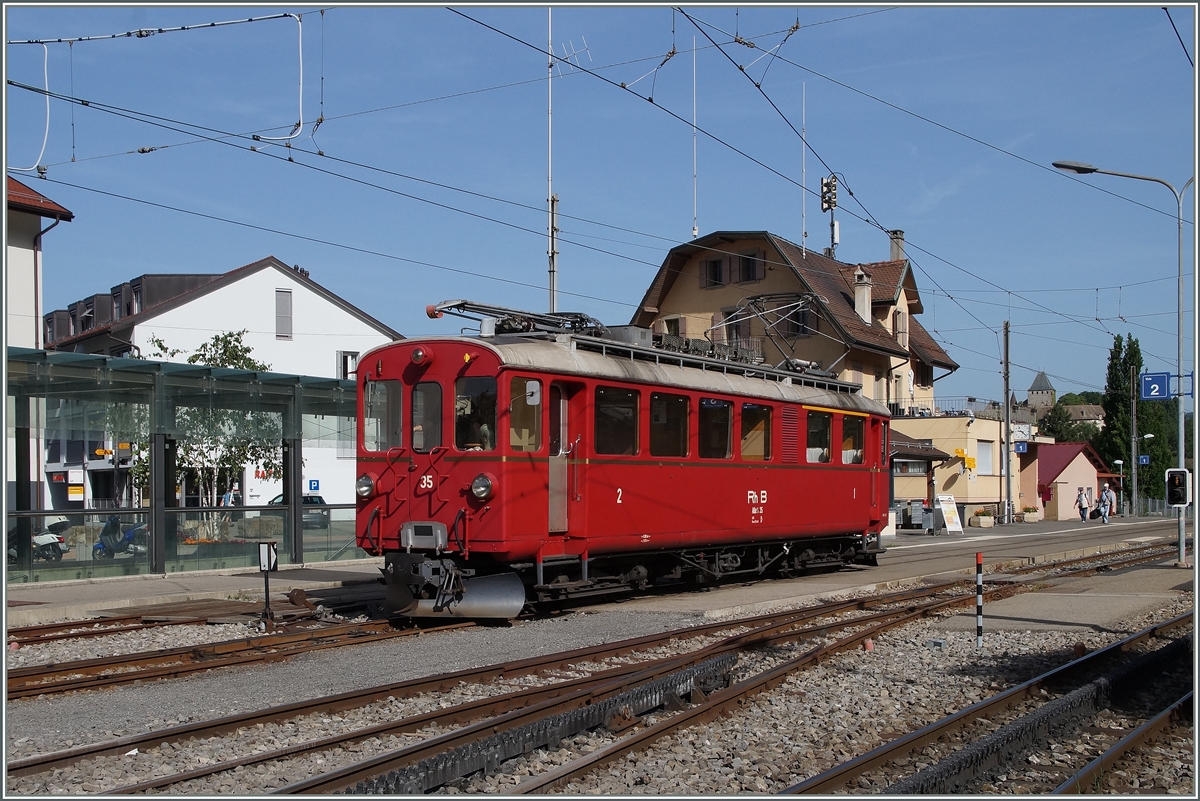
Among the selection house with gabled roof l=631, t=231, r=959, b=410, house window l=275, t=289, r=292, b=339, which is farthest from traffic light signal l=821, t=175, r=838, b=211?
house window l=275, t=289, r=292, b=339

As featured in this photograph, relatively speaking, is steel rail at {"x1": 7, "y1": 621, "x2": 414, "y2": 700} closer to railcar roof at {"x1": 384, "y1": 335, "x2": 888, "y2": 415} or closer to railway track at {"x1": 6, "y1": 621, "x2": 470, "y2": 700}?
railway track at {"x1": 6, "y1": 621, "x2": 470, "y2": 700}

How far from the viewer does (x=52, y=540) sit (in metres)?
17.4

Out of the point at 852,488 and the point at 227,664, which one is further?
the point at 852,488

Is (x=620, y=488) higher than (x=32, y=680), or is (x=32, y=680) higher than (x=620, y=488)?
(x=620, y=488)

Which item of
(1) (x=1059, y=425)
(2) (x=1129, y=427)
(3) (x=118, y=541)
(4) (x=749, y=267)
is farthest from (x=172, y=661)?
(1) (x=1059, y=425)

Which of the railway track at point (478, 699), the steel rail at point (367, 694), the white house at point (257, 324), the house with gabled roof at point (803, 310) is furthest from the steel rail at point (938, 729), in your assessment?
the white house at point (257, 324)

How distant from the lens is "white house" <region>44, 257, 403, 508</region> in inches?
1553

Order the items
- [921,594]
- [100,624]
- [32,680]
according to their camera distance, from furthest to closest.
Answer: [921,594]
[100,624]
[32,680]

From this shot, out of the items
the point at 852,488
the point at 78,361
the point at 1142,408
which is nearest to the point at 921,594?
the point at 852,488

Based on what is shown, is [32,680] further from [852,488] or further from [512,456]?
[852,488]

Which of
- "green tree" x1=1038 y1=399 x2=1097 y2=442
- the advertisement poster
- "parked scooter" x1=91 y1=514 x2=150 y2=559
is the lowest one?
the advertisement poster

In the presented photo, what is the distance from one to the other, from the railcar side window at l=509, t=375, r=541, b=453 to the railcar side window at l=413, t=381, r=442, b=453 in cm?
96

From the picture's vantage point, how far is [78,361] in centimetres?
1741

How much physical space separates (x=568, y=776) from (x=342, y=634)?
6232 millimetres
